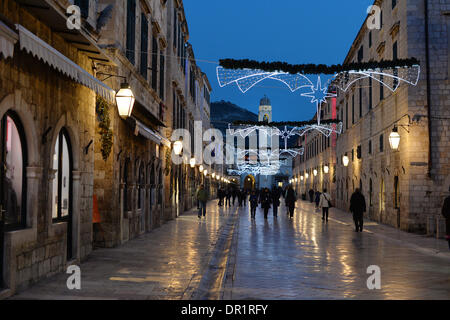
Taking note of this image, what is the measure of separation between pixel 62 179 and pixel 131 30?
22.8 feet

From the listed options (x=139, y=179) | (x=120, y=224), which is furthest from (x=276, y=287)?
(x=139, y=179)

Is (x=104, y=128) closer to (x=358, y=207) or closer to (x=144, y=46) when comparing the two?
(x=144, y=46)

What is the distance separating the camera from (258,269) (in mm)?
10352

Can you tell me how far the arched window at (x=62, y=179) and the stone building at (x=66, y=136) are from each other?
2 centimetres

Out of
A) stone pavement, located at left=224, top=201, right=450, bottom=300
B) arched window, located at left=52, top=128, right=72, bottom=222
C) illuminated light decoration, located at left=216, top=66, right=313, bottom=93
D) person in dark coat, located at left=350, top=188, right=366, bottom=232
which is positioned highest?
illuminated light decoration, located at left=216, top=66, right=313, bottom=93

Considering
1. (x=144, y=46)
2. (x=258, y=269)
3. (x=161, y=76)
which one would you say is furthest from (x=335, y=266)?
(x=161, y=76)

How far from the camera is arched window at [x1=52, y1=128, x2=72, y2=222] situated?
9.82m

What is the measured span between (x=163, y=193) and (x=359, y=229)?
8725 mm

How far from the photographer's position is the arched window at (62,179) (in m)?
9.82

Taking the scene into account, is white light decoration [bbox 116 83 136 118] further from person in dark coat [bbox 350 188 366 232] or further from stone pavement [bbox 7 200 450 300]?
person in dark coat [bbox 350 188 366 232]

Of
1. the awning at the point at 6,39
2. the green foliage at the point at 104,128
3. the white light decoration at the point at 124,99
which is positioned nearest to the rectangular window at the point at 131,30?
the green foliage at the point at 104,128

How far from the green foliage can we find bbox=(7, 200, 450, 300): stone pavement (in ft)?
8.39

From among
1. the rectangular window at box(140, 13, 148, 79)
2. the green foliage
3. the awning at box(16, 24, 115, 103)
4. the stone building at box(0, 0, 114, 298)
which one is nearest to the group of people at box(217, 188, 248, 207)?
the rectangular window at box(140, 13, 148, 79)
